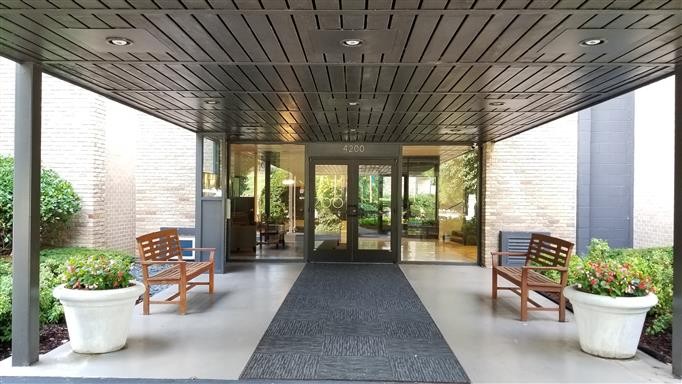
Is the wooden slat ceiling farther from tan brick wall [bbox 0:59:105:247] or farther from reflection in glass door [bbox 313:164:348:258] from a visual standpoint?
reflection in glass door [bbox 313:164:348:258]

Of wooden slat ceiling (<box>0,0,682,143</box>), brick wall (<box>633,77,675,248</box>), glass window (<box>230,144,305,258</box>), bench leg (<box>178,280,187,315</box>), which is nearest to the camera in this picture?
wooden slat ceiling (<box>0,0,682,143</box>)

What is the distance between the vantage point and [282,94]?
5.34m

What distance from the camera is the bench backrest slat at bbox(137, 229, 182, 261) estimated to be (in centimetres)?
578

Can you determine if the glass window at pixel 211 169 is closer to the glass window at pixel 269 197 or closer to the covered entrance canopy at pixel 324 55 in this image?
the glass window at pixel 269 197

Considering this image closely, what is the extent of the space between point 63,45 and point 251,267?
6094 mm

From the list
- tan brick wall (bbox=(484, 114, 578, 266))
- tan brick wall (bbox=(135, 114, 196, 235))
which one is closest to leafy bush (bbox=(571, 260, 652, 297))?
tan brick wall (bbox=(484, 114, 578, 266))

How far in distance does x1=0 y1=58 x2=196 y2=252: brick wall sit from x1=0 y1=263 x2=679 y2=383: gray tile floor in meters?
3.01

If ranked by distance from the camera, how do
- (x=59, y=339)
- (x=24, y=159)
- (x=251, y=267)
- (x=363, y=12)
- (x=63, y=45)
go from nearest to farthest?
1. (x=363, y=12)
2. (x=63, y=45)
3. (x=24, y=159)
4. (x=59, y=339)
5. (x=251, y=267)

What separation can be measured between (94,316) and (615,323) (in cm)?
446

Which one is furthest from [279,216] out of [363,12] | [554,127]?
[363,12]

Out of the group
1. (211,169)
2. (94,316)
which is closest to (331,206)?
(211,169)

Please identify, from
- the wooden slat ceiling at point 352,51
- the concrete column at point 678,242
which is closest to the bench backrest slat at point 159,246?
the wooden slat ceiling at point 352,51

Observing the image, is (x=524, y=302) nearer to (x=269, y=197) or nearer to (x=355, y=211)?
(x=355, y=211)

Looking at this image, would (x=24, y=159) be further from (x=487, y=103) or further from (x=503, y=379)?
(x=487, y=103)
